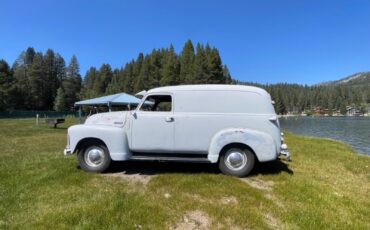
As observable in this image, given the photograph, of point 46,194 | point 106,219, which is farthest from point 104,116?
point 106,219

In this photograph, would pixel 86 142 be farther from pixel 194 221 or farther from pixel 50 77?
pixel 50 77

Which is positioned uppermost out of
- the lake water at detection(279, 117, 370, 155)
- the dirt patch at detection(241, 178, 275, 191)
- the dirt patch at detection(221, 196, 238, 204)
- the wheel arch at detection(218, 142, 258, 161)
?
the wheel arch at detection(218, 142, 258, 161)

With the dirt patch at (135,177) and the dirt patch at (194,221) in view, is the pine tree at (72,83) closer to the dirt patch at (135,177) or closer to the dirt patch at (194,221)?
the dirt patch at (135,177)

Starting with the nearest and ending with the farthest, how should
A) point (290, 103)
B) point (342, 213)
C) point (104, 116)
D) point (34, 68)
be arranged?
point (342, 213) → point (104, 116) → point (34, 68) → point (290, 103)

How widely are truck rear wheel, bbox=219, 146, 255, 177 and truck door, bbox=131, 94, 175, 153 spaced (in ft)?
4.17

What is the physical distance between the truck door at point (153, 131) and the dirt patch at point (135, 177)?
603 mm

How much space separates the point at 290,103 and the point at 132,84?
14594 cm

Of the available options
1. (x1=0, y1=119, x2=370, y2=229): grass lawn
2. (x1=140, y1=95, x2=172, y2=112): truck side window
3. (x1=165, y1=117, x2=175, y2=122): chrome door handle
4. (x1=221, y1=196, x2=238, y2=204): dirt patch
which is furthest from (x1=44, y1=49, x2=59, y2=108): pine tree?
→ (x1=221, y1=196, x2=238, y2=204): dirt patch

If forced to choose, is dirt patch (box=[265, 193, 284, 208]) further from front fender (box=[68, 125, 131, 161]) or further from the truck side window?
front fender (box=[68, 125, 131, 161])

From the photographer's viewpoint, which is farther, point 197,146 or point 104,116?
point 104,116

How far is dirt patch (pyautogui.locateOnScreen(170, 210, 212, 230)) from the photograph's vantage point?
14.2ft

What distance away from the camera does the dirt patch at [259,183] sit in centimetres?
601

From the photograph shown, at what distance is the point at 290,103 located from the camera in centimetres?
19938

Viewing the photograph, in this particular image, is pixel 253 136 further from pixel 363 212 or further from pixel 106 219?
pixel 106 219
